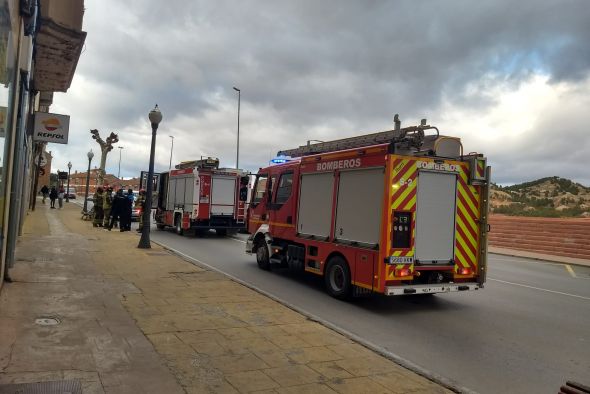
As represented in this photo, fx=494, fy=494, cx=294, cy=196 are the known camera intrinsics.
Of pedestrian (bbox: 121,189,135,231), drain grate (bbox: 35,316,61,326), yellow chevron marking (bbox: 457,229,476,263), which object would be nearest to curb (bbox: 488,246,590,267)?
yellow chevron marking (bbox: 457,229,476,263)

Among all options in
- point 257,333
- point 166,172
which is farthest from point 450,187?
point 166,172

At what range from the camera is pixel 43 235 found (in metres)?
16.1

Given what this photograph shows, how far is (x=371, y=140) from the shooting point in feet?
28.7

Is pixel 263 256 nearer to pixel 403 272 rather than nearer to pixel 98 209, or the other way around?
pixel 403 272

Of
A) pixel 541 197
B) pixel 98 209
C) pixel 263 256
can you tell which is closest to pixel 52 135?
pixel 263 256

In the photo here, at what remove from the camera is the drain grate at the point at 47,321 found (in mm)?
5844

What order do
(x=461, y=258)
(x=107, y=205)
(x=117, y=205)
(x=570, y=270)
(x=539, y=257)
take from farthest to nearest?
(x=107, y=205) → (x=117, y=205) → (x=539, y=257) → (x=570, y=270) → (x=461, y=258)

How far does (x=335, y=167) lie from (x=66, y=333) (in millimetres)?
5297

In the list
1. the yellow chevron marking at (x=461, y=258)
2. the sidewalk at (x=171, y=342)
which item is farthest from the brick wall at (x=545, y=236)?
the sidewalk at (x=171, y=342)

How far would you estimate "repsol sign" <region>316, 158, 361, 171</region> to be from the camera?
854cm

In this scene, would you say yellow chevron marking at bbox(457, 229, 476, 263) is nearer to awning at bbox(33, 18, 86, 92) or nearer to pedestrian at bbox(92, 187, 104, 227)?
awning at bbox(33, 18, 86, 92)

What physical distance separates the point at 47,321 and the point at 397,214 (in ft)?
16.9

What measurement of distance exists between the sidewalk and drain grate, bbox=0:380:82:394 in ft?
0.29

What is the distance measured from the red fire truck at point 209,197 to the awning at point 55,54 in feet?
27.6
